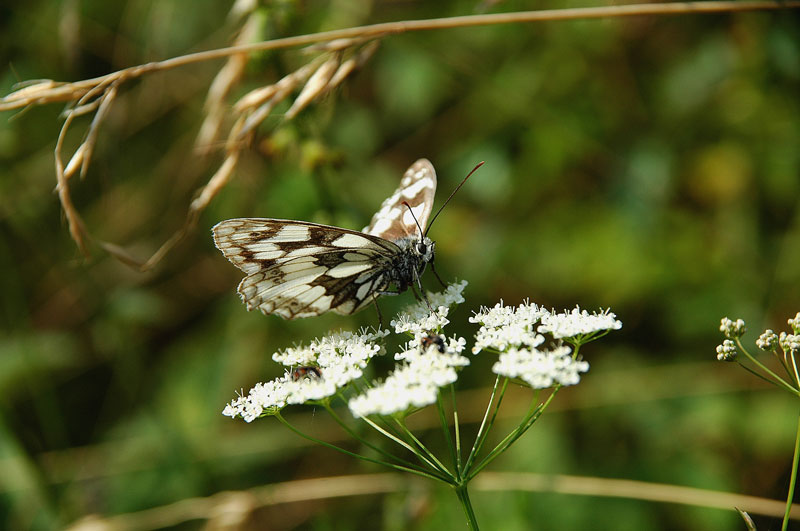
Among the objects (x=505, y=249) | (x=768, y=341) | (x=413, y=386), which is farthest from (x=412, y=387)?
(x=505, y=249)

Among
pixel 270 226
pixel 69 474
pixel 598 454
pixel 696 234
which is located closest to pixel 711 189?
pixel 696 234

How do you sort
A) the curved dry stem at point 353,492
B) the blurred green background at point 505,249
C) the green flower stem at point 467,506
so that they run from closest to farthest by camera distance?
1. the green flower stem at point 467,506
2. the curved dry stem at point 353,492
3. the blurred green background at point 505,249

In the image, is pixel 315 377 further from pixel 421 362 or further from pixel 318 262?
pixel 318 262

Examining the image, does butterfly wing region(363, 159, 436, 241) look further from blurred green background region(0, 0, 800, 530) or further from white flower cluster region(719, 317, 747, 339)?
white flower cluster region(719, 317, 747, 339)

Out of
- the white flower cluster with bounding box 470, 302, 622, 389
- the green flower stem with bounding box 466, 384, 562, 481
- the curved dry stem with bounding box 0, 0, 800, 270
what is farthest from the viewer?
the curved dry stem with bounding box 0, 0, 800, 270

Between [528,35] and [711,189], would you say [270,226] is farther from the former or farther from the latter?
[711,189]

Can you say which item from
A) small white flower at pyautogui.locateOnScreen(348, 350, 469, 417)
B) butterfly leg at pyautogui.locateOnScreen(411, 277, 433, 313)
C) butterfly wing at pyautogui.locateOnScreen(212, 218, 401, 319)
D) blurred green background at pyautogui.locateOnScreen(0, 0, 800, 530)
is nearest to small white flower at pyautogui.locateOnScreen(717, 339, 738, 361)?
small white flower at pyautogui.locateOnScreen(348, 350, 469, 417)

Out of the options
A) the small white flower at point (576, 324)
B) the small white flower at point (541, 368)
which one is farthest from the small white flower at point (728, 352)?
the small white flower at point (541, 368)

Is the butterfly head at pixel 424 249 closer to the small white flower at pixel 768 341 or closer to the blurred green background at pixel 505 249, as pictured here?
the blurred green background at pixel 505 249
